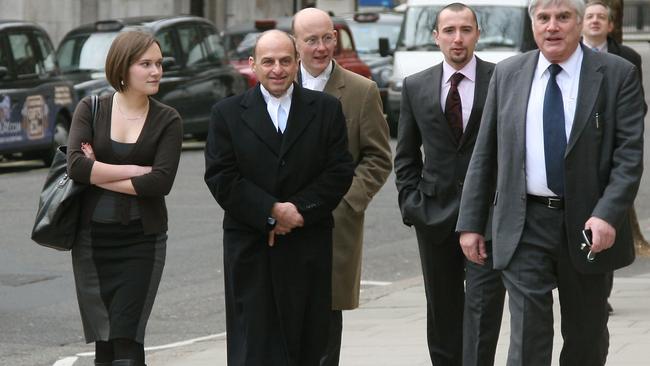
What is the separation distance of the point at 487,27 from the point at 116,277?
61.0 ft

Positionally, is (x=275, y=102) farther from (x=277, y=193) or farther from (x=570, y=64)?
(x=570, y=64)

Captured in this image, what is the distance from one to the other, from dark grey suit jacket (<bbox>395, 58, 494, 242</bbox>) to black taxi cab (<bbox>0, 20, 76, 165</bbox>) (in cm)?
1291

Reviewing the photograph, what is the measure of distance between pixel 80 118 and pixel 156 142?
0.34m

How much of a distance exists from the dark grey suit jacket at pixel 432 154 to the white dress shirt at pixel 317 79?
416 millimetres

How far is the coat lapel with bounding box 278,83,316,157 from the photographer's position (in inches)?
259

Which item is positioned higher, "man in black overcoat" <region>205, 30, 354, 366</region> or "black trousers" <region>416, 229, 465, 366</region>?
Result: "man in black overcoat" <region>205, 30, 354, 366</region>

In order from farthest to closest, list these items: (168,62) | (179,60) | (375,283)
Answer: (179,60), (168,62), (375,283)

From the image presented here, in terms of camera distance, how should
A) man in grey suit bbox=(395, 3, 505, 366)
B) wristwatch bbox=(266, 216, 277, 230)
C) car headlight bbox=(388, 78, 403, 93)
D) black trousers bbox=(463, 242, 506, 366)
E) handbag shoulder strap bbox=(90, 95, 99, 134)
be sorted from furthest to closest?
car headlight bbox=(388, 78, 403, 93) < man in grey suit bbox=(395, 3, 505, 366) < handbag shoulder strap bbox=(90, 95, 99, 134) < black trousers bbox=(463, 242, 506, 366) < wristwatch bbox=(266, 216, 277, 230)

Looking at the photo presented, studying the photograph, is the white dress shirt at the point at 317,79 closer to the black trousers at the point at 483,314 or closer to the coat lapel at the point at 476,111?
the coat lapel at the point at 476,111

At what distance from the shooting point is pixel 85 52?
2361cm

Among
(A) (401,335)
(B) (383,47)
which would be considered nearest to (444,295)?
(A) (401,335)

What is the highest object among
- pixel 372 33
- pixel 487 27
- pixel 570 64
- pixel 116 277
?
pixel 570 64

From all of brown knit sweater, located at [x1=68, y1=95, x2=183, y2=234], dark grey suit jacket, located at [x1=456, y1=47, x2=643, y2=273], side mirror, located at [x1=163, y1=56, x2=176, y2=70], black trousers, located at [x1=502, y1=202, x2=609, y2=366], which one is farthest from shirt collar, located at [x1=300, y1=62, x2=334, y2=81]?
side mirror, located at [x1=163, y1=56, x2=176, y2=70]

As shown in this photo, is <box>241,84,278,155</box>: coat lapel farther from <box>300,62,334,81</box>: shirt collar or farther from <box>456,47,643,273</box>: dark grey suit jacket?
<box>300,62,334,81</box>: shirt collar
